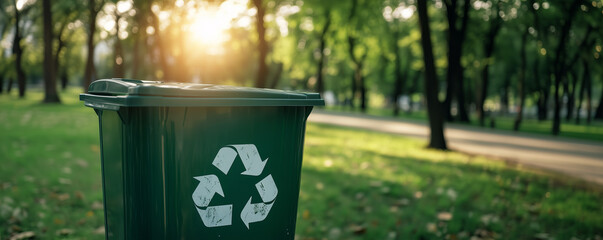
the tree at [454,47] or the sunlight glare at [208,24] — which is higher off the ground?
the sunlight glare at [208,24]

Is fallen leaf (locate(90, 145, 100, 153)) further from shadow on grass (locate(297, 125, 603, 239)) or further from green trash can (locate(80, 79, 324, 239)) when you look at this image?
green trash can (locate(80, 79, 324, 239))

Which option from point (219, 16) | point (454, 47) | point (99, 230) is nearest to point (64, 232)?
point (99, 230)

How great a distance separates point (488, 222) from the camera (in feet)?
16.0

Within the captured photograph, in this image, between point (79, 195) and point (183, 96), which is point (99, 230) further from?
point (183, 96)

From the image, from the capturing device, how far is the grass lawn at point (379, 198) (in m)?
4.51

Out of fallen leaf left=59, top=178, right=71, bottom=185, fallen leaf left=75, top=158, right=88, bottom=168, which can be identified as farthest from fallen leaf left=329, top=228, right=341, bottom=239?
fallen leaf left=75, top=158, right=88, bottom=168

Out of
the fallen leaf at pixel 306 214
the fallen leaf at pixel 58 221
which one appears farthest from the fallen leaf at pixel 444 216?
the fallen leaf at pixel 58 221

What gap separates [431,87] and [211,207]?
9.40 metres

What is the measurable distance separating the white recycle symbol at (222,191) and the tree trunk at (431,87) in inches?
348

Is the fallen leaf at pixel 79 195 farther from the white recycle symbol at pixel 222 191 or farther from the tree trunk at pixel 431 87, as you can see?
the tree trunk at pixel 431 87

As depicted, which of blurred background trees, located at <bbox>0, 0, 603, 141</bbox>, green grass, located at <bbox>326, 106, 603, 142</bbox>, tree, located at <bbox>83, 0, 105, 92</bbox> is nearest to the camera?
blurred background trees, located at <bbox>0, 0, 603, 141</bbox>

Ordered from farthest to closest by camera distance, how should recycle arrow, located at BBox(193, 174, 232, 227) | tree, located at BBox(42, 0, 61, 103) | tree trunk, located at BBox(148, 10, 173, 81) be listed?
tree, located at BBox(42, 0, 61, 103)
tree trunk, located at BBox(148, 10, 173, 81)
recycle arrow, located at BBox(193, 174, 232, 227)

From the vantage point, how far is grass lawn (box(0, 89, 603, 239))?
178 inches

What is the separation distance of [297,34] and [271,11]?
7182 millimetres
